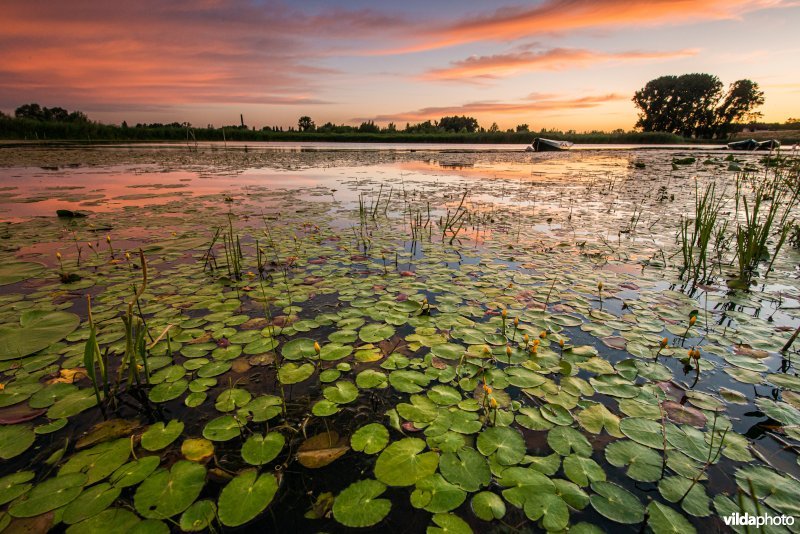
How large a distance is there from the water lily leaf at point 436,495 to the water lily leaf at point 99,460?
137cm

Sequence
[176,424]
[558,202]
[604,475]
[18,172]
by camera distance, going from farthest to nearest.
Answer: [18,172] < [558,202] < [176,424] < [604,475]

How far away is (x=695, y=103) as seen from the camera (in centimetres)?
5403

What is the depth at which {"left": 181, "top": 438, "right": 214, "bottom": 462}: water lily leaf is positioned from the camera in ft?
5.09

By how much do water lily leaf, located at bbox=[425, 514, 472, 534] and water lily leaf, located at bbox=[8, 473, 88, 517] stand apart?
148 cm

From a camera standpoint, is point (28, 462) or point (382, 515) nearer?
point (382, 515)

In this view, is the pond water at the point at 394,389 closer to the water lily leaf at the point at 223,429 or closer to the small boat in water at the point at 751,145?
the water lily leaf at the point at 223,429

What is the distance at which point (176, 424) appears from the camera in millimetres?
1735

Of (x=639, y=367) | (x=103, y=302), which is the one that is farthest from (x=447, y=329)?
(x=103, y=302)

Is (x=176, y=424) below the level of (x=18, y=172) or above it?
below

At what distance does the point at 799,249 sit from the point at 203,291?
7.77 m

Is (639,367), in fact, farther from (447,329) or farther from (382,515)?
(382,515)

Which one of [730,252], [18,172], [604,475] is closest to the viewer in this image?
[604,475]

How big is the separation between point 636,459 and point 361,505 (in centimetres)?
130

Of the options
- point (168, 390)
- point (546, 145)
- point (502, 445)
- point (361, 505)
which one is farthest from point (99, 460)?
point (546, 145)
